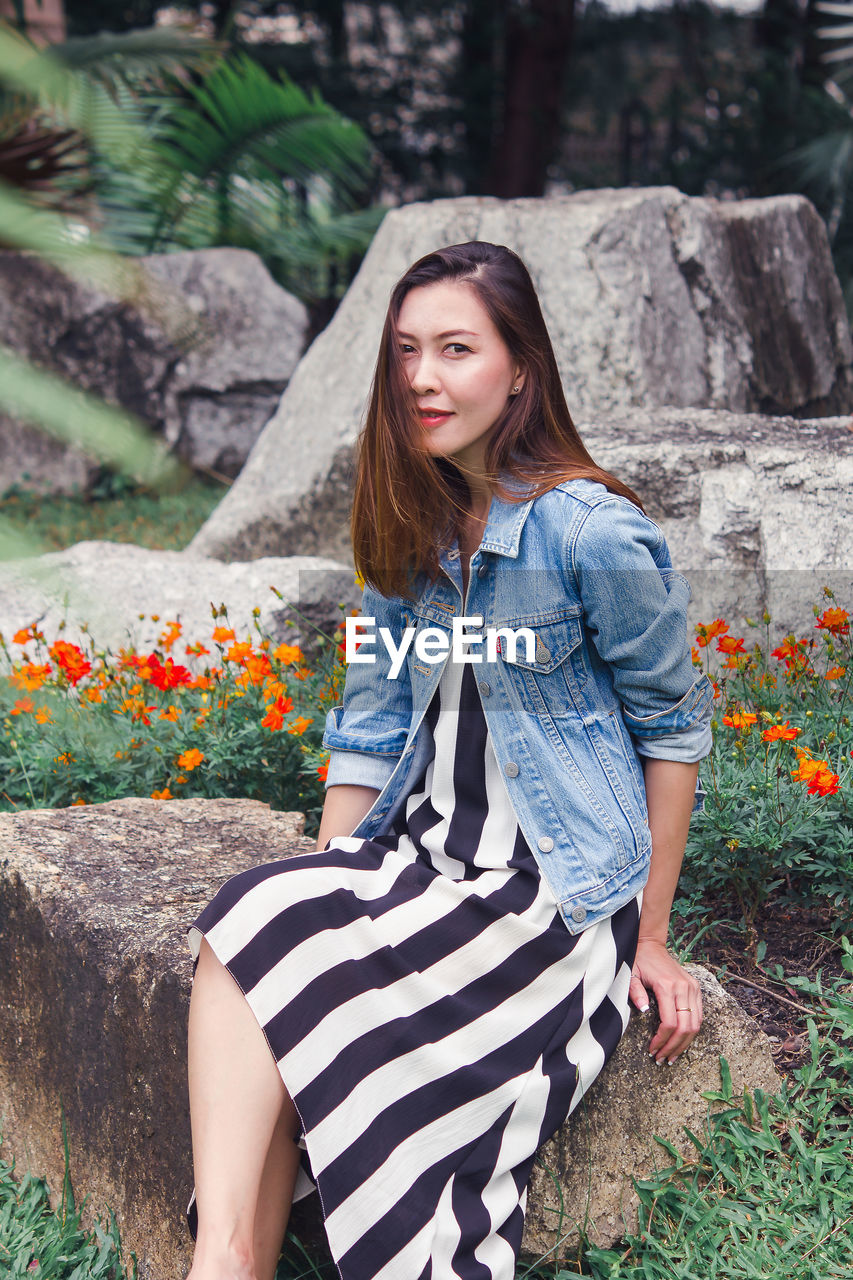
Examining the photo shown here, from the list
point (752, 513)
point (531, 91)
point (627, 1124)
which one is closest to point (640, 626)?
point (627, 1124)

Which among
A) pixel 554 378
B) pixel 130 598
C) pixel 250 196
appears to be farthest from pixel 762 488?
pixel 250 196

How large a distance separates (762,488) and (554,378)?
128 cm

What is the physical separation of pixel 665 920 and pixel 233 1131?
0.65 metres

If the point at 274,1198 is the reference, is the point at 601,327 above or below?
above

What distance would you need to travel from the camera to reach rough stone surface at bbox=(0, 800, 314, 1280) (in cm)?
168

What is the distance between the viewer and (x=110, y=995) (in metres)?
1.75

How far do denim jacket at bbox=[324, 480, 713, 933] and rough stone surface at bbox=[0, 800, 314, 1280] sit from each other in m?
0.41

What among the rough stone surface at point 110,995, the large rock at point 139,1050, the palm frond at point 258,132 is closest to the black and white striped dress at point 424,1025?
the large rock at point 139,1050

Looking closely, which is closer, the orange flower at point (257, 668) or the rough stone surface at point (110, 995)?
the rough stone surface at point (110, 995)

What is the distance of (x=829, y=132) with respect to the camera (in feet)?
26.5

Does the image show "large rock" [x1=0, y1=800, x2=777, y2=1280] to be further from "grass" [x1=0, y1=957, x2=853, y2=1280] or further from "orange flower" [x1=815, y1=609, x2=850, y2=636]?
"orange flower" [x1=815, y1=609, x2=850, y2=636]

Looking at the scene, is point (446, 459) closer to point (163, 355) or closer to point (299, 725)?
point (299, 725)

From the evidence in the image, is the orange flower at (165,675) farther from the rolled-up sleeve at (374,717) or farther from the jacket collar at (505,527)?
the jacket collar at (505,527)

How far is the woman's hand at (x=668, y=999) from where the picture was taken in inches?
62.4
